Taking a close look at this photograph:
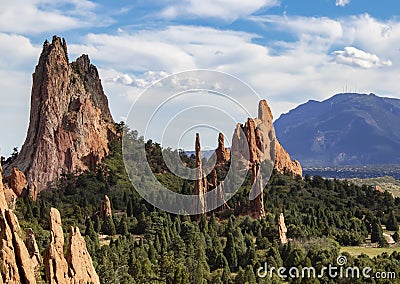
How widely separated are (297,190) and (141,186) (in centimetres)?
2373

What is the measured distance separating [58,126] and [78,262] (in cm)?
5784

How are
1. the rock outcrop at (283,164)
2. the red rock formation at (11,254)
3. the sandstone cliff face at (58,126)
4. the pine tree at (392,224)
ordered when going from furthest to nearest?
1. the rock outcrop at (283,164)
2. the sandstone cliff face at (58,126)
3. the pine tree at (392,224)
4. the red rock formation at (11,254)

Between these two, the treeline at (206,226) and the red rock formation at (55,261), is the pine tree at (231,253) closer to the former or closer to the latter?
the treeline at (206,226)

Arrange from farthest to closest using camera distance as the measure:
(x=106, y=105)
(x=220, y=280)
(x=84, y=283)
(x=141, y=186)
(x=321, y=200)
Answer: (x=106, y=105)
(x=321, y=200)
(x=141, y=186)
(x=220, y=280)
(x=84, y=283)

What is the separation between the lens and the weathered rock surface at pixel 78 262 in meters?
30.0

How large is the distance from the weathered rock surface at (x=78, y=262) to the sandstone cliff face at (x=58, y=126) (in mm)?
50089

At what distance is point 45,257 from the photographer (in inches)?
1113

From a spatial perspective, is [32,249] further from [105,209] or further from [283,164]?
[283,164]

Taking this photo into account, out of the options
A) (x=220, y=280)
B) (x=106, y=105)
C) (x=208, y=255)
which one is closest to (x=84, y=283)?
(x=220, y=280)

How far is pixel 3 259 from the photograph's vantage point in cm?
2473

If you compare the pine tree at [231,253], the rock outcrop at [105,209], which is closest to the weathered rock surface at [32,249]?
the pine tree at [231,253]

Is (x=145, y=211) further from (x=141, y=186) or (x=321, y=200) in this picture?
(x=321, y=200)

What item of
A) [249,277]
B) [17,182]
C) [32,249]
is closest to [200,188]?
[17,182]

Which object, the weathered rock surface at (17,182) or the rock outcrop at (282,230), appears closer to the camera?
the rock outcrop at (282,230)
